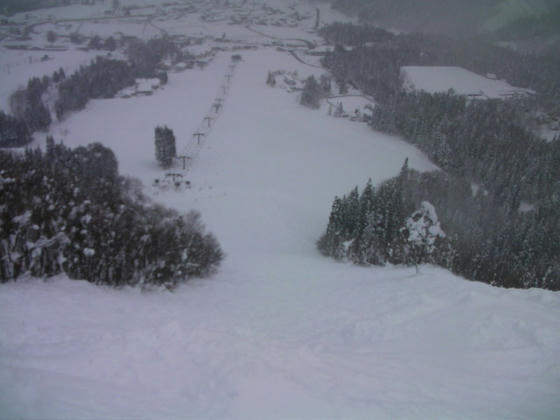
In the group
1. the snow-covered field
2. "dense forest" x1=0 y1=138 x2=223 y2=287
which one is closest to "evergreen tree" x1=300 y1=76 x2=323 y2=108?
the snow-covered field

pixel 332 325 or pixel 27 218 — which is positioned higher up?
pixel 27 218

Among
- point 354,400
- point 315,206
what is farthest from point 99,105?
point 354,400

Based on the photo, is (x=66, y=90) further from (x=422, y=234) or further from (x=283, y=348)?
(x=283, y=348)

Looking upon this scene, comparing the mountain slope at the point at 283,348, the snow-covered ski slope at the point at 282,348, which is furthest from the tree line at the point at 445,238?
the mountain slope at the point at 283,348

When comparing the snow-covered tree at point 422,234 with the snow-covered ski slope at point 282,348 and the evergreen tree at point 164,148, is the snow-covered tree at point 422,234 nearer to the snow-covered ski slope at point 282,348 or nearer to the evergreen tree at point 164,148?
the snow-covered ski slope at point 282,348

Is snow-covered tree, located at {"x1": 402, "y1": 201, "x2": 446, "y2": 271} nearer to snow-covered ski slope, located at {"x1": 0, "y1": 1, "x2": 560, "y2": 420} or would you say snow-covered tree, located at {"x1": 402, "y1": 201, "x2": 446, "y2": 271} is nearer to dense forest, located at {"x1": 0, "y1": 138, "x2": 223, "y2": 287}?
snow-covered ski slope, located at {"x1": 0, "y1": 1, "x2": 560, "y2": 420}

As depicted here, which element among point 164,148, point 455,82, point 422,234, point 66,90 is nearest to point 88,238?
point 422,234

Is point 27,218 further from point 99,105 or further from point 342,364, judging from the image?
point 99,105
